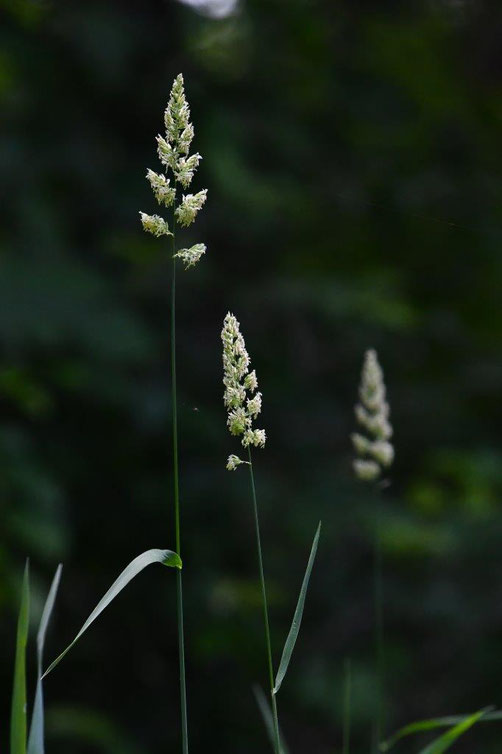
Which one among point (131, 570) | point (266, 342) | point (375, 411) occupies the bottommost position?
point (131, 570)

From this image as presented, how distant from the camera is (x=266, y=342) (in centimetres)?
435

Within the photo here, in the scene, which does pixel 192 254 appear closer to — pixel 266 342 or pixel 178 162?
pixel 178 162

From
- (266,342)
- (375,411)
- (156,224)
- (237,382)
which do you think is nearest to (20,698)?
(237,382)

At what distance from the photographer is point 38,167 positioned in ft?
11.8

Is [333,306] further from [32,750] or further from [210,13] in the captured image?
[32,750]

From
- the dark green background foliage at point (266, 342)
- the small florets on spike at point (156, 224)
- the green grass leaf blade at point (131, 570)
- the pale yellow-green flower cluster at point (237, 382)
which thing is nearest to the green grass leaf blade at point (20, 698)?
the green grass leaf blade at point (131, 570)

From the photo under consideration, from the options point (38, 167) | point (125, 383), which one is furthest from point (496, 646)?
point (38, 167)

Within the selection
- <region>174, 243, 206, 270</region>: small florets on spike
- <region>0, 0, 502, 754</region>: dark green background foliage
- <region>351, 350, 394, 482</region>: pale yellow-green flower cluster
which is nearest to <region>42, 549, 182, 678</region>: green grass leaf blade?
<region>174, 243, 206, 270</region>: small florets on spike

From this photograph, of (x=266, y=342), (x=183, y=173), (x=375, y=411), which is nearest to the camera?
(x=183, y=173)

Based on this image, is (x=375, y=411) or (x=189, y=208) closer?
(x=189, y=208)

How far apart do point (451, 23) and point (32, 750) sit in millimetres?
4653

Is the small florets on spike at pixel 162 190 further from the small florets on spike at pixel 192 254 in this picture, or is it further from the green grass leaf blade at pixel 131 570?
the green grass leaf blade at pixel 131 570

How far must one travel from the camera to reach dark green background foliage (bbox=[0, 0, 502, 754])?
3.52 metres

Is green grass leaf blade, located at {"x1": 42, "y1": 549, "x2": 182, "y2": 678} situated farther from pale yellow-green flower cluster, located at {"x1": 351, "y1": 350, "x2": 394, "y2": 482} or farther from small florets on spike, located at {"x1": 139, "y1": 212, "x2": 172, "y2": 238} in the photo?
pale yellow-green flower cluster, located at {"x1": 351, "y1": 350, "x2": 394, "y2": 482}
